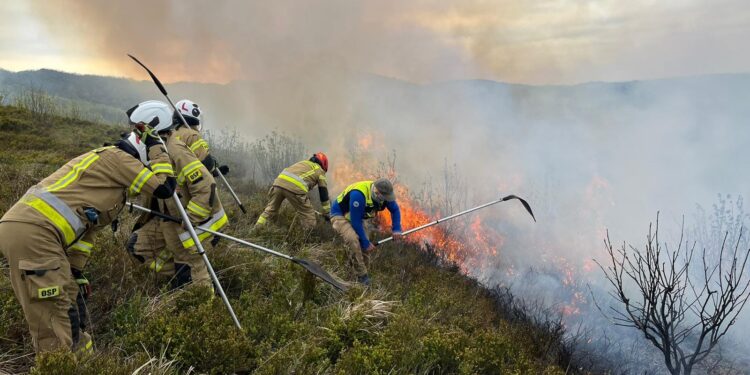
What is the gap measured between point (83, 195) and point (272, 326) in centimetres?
196

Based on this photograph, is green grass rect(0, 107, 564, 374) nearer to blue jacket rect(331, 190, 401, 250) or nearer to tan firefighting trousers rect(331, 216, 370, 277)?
tan firefighting trousers rect(331, 216, 370, 277)

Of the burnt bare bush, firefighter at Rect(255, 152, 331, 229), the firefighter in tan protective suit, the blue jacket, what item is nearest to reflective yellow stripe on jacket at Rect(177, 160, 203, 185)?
the firefighter in tan protective suit

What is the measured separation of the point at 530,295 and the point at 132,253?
29.6 feet

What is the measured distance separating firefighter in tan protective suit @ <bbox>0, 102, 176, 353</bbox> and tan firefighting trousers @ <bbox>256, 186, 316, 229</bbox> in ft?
14.9

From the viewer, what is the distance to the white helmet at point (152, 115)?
145 inches

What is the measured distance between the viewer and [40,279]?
2.70 meters

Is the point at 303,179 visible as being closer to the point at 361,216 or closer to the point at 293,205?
the point at 293,205

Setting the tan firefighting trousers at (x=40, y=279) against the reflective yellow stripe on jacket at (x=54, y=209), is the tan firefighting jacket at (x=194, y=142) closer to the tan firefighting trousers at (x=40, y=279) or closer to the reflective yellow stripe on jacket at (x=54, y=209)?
the reflective yellow stripe on jacket at (x=54, y=209)

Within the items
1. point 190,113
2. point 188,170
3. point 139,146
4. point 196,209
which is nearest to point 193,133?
point 190,113

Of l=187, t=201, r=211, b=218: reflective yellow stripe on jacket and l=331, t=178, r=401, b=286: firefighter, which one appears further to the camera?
l=331, t=178, r=401, b=286: firefighter

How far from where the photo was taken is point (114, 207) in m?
3.11

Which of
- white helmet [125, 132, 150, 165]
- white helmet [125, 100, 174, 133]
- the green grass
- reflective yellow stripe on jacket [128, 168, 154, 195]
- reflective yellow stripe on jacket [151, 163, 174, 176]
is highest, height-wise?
white helmet [125, 100, 174, 133]

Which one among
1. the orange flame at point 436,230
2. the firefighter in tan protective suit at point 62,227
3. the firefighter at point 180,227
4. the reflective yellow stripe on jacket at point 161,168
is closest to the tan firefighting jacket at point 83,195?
the firefighter in tan protective suit at point 62,227

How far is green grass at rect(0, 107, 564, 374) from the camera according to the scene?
10.7 ft
